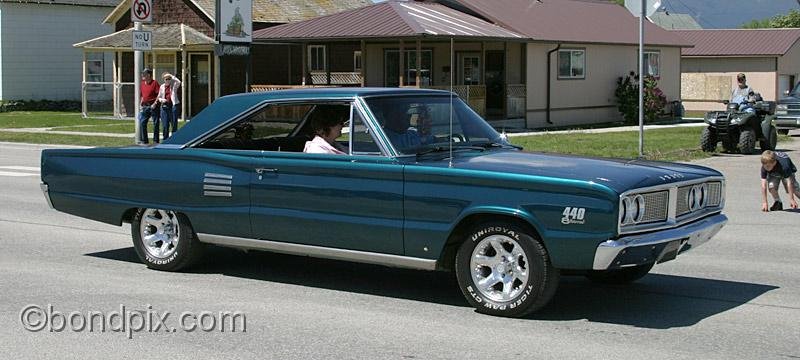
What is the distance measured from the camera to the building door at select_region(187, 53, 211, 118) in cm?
3828

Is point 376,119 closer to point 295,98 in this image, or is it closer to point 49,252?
point 295,98

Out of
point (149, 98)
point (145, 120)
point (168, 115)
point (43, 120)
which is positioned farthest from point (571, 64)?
Answer: point (43, 120)

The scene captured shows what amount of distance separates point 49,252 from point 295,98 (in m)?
3.19

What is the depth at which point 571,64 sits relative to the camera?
3606 centimetres

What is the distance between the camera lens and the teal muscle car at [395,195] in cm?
740

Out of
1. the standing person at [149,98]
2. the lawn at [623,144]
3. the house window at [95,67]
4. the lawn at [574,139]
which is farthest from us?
the house window at [95,67]

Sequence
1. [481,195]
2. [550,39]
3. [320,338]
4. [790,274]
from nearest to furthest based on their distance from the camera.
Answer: [320,338] < [481,195] < [790,274] < [550,39]

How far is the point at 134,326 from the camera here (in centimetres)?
743

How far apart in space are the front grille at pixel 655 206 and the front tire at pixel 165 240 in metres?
3.73

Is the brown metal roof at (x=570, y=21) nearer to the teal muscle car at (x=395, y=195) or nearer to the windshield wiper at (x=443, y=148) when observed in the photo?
the teal muscle car at (x=395, y=195)

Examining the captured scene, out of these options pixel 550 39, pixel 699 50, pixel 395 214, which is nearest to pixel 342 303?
pixel 395 214

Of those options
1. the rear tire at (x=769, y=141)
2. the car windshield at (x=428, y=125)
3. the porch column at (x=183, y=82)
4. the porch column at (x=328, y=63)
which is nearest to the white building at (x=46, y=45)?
the porch column at (x=183, y=82)

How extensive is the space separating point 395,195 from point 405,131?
653 millimetres

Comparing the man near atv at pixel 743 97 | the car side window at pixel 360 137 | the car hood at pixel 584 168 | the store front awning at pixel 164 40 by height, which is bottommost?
the car hood at pixel 584 168
